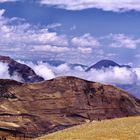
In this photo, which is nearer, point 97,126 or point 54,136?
point 54,136

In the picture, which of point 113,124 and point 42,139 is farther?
point 113,124

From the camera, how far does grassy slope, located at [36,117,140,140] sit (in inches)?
3081

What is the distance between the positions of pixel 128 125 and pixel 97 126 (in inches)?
288

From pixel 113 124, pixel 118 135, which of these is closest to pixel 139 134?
pixel 118 135

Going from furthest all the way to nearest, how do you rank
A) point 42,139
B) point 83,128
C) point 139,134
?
point 83,128
point 42,139
point 139,134

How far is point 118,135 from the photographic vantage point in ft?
259

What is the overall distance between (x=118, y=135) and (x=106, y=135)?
223 centimetres

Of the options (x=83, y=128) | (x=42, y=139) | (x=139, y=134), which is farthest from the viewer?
(x=83, y=128)

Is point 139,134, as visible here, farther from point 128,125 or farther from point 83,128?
point 83,128

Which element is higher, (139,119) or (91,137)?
(139,119)

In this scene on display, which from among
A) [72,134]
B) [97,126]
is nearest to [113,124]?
[97,126]

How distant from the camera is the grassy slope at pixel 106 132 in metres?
78.2

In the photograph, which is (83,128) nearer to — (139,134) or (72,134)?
(72,134)

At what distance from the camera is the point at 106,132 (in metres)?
82.6
